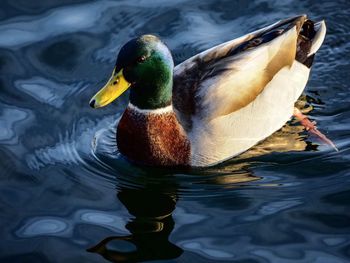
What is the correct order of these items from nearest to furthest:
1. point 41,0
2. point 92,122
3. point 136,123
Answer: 1. point 136,123
2. point 92,122
3. point 41,0

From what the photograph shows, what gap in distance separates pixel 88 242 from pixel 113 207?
1.60ft

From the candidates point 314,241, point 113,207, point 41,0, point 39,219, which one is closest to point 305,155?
point 314,241

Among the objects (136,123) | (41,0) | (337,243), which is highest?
(41,0)

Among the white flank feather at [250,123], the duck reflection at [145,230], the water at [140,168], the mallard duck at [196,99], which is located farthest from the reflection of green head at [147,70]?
the duck reflection at [145,230]

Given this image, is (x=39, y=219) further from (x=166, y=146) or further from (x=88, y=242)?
(x=166, y=146)

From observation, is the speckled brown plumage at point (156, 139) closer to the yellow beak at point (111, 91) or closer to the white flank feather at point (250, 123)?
the white flank feather at point (250, 123)

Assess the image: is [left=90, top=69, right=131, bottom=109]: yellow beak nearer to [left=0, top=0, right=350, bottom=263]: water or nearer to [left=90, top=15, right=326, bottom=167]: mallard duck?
[left=90, top=15, right=326, bottom=167]: mallard duck

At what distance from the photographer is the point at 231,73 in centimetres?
721

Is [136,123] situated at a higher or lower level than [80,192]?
higher

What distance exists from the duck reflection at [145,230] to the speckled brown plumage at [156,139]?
280 mm

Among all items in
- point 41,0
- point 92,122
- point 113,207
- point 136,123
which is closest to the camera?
point 113,207

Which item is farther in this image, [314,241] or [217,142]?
[217,142]

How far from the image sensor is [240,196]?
676cm

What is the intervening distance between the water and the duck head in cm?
65
